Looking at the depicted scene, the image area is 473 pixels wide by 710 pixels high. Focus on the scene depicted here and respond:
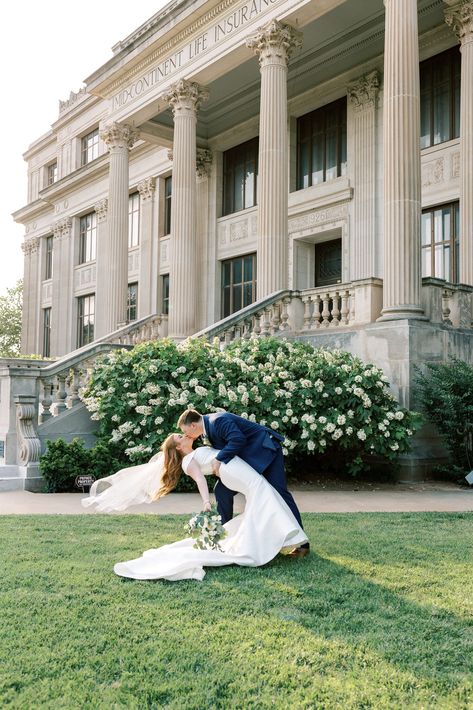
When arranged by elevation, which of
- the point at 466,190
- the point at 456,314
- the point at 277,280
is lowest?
the point at 456,314

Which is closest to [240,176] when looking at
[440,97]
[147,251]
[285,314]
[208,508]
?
[147,251]

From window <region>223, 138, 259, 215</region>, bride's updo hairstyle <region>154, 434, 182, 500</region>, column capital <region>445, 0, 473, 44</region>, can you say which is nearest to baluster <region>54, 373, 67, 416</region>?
bride's updo hairstyle <region>154, 434, 182, 500</region>

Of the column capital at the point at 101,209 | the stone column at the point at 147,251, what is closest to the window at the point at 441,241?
the stone column at the point at 147,251

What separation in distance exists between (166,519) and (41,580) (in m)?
2.94

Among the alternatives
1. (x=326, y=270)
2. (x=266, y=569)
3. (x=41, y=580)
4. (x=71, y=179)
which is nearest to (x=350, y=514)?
(x=266, y=569)

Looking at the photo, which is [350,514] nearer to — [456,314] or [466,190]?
[456,314]

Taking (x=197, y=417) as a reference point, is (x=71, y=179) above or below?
above

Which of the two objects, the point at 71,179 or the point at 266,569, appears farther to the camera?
the point at 71,179

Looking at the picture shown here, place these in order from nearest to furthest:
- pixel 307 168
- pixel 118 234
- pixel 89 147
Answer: pixel 307 168
pixel 118 234
pixel 89 147

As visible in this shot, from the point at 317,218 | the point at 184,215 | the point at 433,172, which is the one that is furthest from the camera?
the point at 317,218

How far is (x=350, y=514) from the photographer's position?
8.60 meters

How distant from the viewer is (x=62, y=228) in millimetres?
34250

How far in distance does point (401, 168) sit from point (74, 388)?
7686 millimetres

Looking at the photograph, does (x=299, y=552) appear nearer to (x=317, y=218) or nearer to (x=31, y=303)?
(x=317, y=218)
